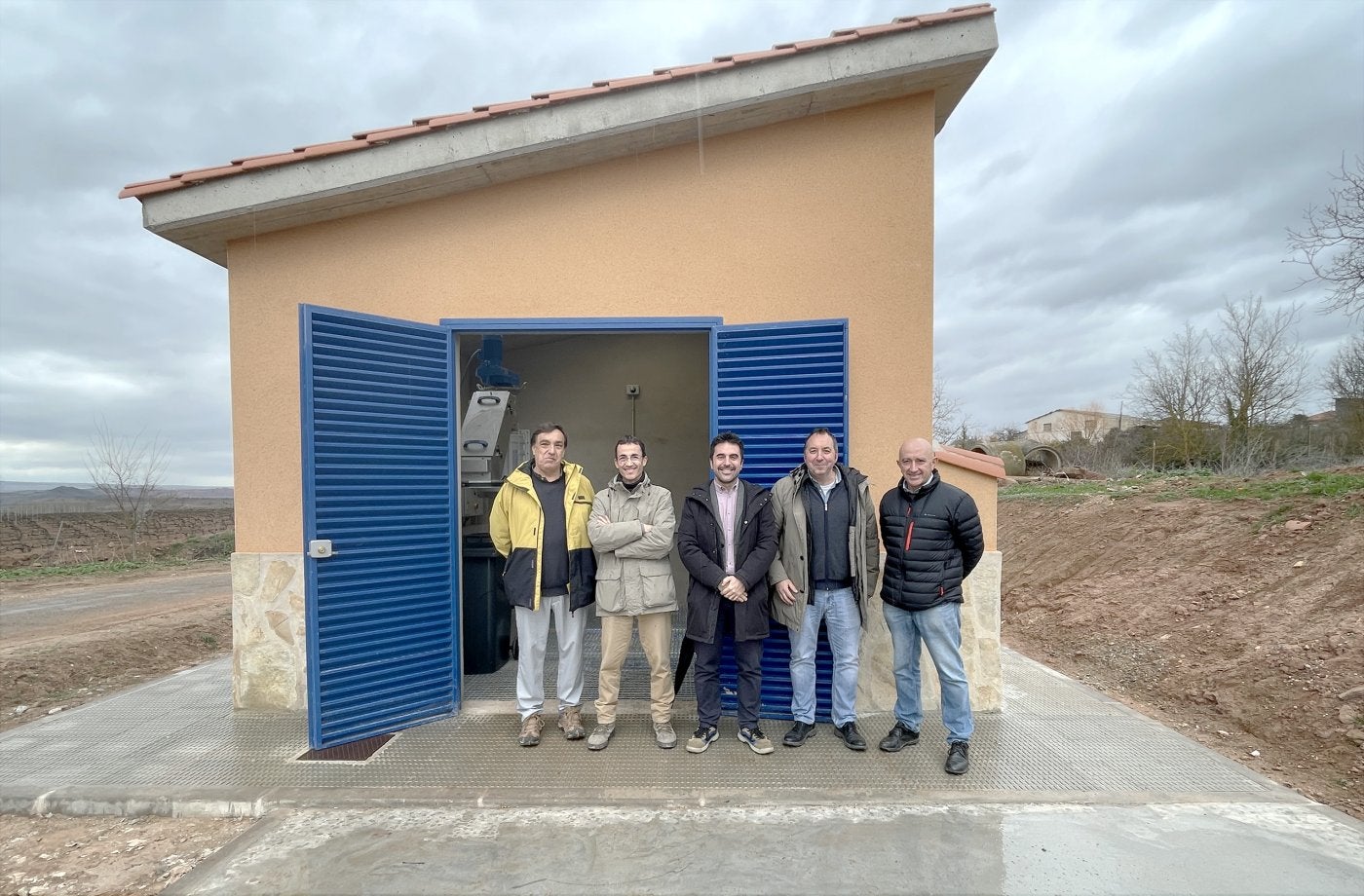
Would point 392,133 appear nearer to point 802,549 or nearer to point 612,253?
point 612,253

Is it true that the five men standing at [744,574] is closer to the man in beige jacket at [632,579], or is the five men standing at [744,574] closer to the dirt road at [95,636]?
the man in beige jacket at [632,579]

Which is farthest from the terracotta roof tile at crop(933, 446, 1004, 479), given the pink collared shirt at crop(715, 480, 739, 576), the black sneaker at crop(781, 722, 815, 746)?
the black sneaker at crop(781, 722, 815, 746)

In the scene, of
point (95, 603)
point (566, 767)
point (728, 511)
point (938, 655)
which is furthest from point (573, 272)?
point (95, 603)

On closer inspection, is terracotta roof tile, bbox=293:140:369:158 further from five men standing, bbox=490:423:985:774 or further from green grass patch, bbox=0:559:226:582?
green grass patch, bbox=0:559:226:582

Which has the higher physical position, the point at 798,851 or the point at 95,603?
the point at 798,851

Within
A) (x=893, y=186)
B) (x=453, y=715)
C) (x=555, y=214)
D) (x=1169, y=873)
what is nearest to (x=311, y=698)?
(x=453, y=715)

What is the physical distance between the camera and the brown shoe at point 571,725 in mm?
3871

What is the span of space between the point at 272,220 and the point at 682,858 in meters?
4.34

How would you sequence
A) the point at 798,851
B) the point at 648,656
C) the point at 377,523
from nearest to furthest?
the point at 798,851, the point at 648,656, the point at 377,523

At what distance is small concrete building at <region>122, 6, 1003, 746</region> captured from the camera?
13.1 ft

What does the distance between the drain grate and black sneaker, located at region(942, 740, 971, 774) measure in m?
3.13

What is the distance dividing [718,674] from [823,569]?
34.2 inches

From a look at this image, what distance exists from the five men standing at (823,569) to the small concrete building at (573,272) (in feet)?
1.30

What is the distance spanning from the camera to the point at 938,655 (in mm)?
3631
